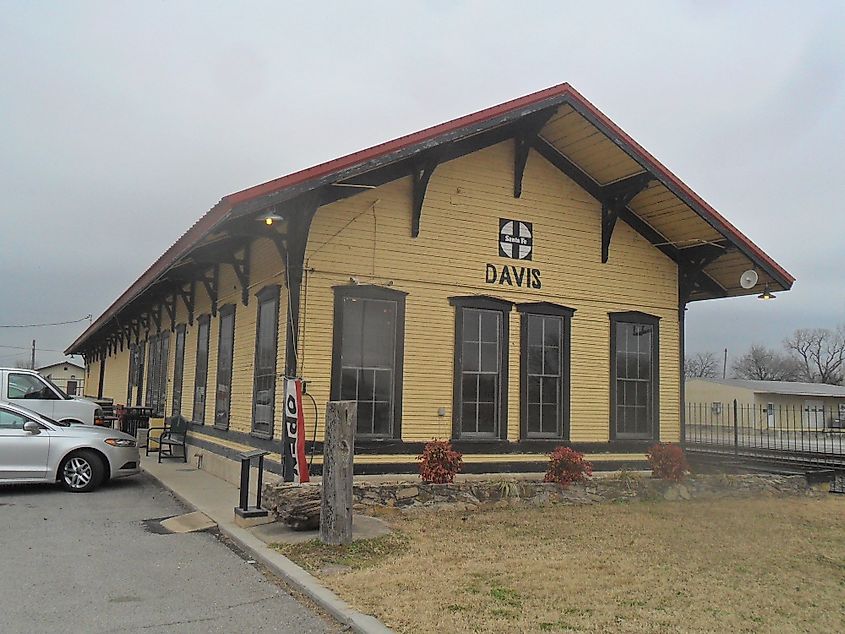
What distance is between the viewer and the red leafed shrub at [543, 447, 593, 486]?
11969 millimetres

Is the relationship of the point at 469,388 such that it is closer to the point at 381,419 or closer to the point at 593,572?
the point at 381,419

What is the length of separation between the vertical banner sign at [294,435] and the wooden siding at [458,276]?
57 centimetres

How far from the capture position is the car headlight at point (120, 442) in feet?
41.9

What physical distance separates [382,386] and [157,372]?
12.2m

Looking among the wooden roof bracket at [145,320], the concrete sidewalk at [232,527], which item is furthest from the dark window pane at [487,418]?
the wooden roof bracket at [145,320]

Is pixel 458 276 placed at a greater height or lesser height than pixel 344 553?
greater

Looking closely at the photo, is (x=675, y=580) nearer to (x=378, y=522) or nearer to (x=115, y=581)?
(x=378, y=522)

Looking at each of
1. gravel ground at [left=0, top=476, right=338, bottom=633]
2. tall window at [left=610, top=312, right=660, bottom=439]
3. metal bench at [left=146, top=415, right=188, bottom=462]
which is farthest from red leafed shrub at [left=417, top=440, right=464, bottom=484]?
metal bench at [left=146, top=415, right=188, bottom=462]

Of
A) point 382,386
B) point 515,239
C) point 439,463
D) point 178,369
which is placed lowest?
point 439,463

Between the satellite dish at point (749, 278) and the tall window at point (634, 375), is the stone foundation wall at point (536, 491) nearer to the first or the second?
the tall window at point (634, 375)

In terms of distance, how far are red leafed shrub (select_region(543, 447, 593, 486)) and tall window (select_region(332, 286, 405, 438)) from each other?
2478 millimetres

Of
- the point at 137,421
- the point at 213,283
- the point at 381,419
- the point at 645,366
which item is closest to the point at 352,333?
the point at 381,419

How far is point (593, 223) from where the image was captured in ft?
45.3

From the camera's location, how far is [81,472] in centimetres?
1240
